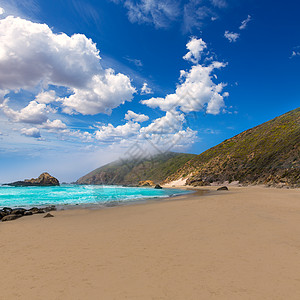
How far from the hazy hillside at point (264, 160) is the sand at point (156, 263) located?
154 ft

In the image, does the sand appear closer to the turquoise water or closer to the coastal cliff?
the turquoise water

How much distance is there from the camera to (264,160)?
66000 mm

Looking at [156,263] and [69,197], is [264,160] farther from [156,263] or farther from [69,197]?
[156,263]

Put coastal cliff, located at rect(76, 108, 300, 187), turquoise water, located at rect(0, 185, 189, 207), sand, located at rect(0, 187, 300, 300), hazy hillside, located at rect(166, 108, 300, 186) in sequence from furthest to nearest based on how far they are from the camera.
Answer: hazy hillside, located at rect(166, 108, 300, 186) → coastal cliff, located at rect(76, 108, 300, 187) → turquoise water, located at rect(0, 185, 189, 207) → sand, located at rect(0, 187, 300, 300)

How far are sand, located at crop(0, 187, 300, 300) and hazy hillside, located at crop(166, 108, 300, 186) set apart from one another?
4696 cm

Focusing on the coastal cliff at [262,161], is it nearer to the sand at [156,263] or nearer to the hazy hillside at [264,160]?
the hazy hillside at [264,160]

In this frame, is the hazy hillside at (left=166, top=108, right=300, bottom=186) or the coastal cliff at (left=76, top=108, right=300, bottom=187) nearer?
the coastal cliff at (left=76, top=108, right=300, bottom=187)

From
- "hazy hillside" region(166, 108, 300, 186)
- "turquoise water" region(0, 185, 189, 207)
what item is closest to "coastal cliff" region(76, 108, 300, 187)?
"hazy hillside" region(166, 108, 300, 186)

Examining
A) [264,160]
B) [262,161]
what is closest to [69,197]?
[262,161]

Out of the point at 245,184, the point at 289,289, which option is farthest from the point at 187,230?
the point at 245,184

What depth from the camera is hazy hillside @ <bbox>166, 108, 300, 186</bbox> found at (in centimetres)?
5219

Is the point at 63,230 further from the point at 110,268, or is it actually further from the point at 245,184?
the point at 245,184

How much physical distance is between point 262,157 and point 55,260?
251 ft

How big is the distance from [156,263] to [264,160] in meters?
72.7
